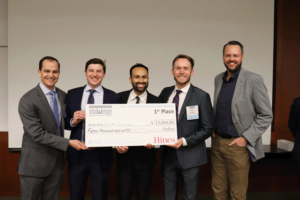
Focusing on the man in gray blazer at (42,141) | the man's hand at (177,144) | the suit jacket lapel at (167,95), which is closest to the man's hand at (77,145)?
the man in gray blazer at (42,141)

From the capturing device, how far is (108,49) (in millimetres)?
3230

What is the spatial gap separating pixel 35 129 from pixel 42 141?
122 millimetres

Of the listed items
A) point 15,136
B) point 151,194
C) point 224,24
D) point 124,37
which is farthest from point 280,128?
point 15,136

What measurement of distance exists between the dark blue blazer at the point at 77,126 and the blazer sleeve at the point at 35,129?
131 mm

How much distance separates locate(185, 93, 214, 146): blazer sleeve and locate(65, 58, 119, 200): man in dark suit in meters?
0.81

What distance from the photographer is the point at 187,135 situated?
82.2 inches

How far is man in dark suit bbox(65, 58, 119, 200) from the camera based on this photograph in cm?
206

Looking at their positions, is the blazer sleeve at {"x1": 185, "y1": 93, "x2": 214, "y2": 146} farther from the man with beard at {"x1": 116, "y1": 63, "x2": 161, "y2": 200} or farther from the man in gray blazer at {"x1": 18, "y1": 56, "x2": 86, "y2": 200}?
the man in gray blazer at {"x1": 18, "y1": 56, "x2": 86, "y2": 200}

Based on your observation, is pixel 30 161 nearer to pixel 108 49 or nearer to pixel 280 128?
pixel 108 49

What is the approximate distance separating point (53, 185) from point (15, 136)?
1.48 metres

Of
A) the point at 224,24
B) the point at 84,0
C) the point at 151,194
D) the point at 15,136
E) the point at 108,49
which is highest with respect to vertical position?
the point at 84,0

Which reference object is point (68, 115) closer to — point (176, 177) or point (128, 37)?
point (176, 177)

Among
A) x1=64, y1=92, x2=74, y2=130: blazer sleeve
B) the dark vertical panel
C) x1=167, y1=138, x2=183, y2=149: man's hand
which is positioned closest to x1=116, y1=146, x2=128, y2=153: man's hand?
x1=167, y1=138, x2=183, y2=149: man's hand

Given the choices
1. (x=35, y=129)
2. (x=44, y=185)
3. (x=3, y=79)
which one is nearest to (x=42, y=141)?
(x=35, y=129)
